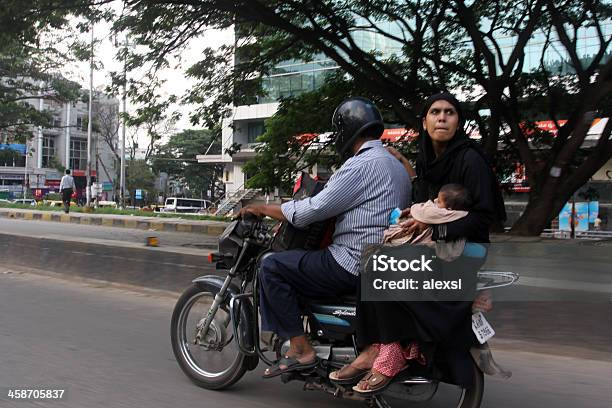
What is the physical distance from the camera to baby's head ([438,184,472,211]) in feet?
9.25

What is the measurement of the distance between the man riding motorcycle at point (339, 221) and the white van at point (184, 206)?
39026mm

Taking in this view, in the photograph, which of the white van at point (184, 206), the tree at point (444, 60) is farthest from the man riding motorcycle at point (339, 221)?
the white van at point (184, 206)

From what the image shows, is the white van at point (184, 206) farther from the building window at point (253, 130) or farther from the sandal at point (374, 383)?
the sandal at point (374, 383)

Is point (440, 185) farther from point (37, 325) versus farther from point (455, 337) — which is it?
point (37, 325)

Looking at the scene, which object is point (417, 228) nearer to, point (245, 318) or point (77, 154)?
point (245, 318)

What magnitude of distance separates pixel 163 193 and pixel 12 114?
1315 inches

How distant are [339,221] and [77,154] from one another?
233 ft

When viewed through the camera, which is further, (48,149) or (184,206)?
(48,149)

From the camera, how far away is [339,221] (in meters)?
3.25

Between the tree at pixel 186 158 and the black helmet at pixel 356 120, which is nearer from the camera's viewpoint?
the black helmet at pixel 356 120

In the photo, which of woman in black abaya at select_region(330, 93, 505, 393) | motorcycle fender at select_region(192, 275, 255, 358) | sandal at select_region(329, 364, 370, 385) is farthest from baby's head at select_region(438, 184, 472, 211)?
motorcycle fender at select_region(192, 275, 255, 358)

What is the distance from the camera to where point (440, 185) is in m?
3.07

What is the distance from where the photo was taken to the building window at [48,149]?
6460cm

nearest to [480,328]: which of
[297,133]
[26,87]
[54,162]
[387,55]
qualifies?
[297,133]
